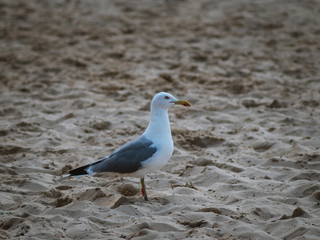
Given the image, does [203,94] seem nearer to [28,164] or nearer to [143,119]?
[143,119]

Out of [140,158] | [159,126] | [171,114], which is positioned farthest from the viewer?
[171,114]

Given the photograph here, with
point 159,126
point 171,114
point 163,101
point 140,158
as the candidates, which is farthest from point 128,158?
point 171,114

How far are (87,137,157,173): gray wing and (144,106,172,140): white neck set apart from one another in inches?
3.7

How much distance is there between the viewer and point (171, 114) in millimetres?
5926

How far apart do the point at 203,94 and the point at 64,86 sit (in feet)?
6.64

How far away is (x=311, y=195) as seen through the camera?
11.9 ft

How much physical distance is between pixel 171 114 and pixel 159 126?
6.69 feet

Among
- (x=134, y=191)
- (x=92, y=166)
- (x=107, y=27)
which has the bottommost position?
(x=134, y=191)

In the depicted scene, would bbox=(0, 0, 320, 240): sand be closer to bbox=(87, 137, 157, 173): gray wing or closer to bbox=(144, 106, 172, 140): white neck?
bbox=(87, 137, 157, 173): gray wing

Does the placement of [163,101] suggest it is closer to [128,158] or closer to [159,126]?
[159,126]

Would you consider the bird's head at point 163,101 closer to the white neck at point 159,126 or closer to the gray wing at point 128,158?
the white neck at point 159,126

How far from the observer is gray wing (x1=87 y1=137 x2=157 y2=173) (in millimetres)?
3705

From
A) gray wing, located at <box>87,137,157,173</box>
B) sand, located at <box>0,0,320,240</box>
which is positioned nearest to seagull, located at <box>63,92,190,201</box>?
gray wing, located at <box>87,137,157,173</box>

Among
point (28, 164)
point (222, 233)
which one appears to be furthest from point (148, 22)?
point (222, 233)
